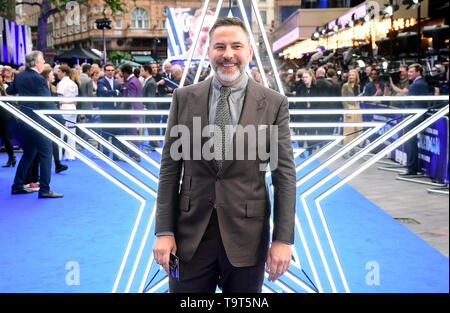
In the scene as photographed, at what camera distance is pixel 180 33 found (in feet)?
80.3

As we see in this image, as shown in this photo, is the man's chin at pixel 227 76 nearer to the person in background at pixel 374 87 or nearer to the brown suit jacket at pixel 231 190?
the brown suit jacket at pixel 231 190

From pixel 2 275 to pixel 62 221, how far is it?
1913 mm

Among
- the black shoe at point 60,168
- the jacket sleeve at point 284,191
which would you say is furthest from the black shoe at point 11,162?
the jacket sleeve at point 284,191

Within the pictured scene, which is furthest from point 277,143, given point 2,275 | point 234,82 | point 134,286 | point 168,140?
point 2,275

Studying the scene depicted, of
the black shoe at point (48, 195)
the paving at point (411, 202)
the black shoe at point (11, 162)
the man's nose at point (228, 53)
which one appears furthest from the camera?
the black shoe at point (11, 162)

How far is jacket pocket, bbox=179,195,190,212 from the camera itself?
2221 millimetres

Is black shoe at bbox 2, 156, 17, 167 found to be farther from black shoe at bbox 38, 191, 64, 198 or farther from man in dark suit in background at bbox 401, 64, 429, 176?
man in dark suit in background at bbox 401, 64, 429, 176

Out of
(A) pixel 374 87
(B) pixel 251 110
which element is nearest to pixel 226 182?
(B) pixel 251 110

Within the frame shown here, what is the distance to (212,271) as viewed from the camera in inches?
88.2

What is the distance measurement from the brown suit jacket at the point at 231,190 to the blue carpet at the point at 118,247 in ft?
3.86

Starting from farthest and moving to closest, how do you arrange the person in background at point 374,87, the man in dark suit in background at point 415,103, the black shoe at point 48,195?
1. the person in background at point 374,87
2. the man in dark suit in background at point 415,103
3. the black shoe at point 48,195

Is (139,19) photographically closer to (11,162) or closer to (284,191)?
(11,162)

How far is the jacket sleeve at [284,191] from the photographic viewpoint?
7.12 ft

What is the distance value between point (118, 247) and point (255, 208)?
3.40 metres
